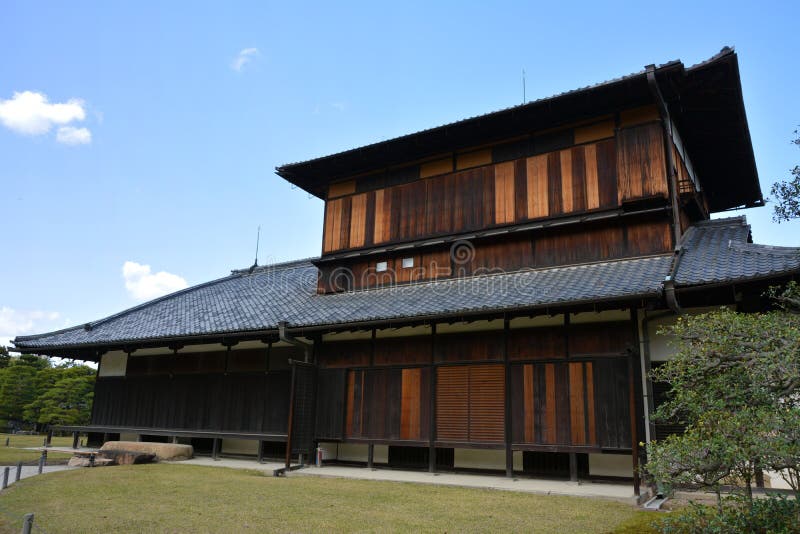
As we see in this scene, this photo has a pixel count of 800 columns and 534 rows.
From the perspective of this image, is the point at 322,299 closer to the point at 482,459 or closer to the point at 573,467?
the point at 482,459

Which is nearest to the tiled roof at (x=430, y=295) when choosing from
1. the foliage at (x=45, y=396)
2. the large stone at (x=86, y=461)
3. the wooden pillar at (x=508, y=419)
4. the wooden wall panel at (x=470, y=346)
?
the wooden wall panel at (x=470, y=346)

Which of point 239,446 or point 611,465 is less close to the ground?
point 611,465

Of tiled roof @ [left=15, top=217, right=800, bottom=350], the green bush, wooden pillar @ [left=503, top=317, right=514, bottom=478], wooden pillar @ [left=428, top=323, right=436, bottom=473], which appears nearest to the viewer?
the green bush

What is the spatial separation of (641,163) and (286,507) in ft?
32.5

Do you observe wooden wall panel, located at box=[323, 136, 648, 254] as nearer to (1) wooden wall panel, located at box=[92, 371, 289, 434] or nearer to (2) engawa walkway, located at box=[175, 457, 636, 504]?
(1) wooden wall panel, located at box=[92, 371, 289, 434]

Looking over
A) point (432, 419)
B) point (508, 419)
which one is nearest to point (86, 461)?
point (432, 419)

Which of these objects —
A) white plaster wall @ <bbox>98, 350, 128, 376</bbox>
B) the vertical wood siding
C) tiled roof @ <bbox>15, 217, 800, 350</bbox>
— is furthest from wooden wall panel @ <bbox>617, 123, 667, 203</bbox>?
white plaster wall @ <bbox>98, 350, 128, 376</bbox>

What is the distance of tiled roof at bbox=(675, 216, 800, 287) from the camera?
9.55 metres

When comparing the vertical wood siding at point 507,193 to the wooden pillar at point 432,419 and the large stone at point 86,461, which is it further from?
the large stone at point 86,461

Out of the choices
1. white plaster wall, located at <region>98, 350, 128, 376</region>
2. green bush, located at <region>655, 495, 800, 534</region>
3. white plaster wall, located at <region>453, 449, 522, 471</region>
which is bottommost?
A: white plaster wall, located at <region>453, 449, 522, 471</region>

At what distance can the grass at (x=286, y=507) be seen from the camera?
6.99m

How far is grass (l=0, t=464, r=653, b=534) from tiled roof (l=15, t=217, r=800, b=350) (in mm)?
3595

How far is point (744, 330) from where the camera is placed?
211 inches

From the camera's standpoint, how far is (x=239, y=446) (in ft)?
53.5
